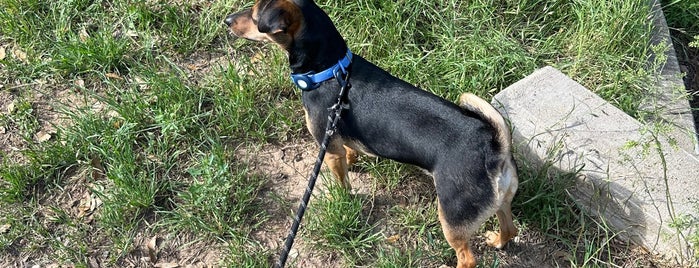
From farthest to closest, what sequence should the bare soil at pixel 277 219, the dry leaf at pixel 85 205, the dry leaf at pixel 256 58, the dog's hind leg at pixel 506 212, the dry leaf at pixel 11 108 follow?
1. the dry leaf at pixel 256 58
2. the dry leaf at pixel 11 108
3. the dry leaf at pixel 85 205
4. the bare soil at pixel 277 219
5. the dog's hind leg at pixel 506 212

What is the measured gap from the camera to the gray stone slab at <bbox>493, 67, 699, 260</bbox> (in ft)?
11.3

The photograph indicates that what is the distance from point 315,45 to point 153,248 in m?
1.49

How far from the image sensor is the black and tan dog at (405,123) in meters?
2.94

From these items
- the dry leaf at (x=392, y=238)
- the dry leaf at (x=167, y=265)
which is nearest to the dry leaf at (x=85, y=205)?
the dry leaf at (x=167, y=265)

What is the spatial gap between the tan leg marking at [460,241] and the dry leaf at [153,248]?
1.61 meters

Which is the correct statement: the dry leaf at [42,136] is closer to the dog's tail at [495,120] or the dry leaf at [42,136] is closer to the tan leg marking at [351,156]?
the tan leg marking at [351,156]

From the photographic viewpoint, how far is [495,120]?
2.87 m

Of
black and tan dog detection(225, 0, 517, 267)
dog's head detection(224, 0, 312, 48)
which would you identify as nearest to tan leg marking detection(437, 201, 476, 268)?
black and tan dog detection(225, 0, 517, 267)

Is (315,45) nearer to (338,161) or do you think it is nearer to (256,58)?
(338,161)

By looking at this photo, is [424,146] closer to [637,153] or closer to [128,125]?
[637,153]

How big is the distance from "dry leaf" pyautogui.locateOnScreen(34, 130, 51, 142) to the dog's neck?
1.81 metres

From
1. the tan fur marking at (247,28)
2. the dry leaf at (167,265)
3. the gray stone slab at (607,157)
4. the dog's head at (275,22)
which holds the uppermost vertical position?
the dog's head at (275,22)

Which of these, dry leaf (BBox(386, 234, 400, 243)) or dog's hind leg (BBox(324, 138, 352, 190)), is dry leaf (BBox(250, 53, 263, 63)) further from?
dry leaf (BBox(386, 234, 400, 243))

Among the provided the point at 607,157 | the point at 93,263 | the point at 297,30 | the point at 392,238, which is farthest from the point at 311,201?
the point at 607,157
